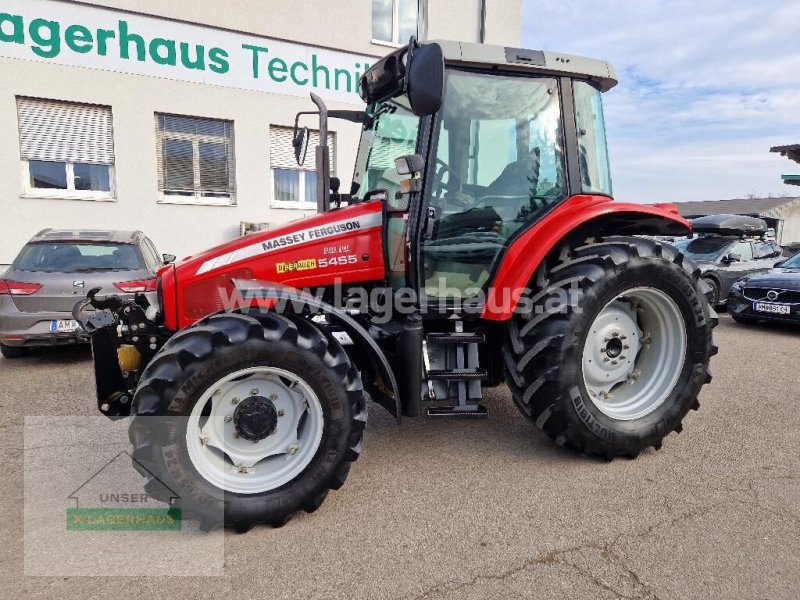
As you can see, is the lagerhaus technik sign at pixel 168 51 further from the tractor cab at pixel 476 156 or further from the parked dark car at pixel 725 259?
the parked dark car at pixel 725 259

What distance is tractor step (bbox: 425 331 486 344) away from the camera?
316 cm

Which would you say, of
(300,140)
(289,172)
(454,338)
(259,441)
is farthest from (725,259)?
(259,441)

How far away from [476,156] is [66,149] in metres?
8.96

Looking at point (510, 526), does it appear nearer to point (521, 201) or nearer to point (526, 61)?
point (521, 201)

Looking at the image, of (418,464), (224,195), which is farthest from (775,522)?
(224,195)

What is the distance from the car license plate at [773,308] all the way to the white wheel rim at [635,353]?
6000 mm

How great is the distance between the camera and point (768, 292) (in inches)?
327

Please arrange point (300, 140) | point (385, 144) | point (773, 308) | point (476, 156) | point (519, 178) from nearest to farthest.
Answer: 1. point (476, 156)
2. point (519, 178)
3. point (385, 144)
4. point (300, 140)
5. point (773, 308)

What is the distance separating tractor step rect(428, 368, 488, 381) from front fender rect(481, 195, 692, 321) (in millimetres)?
355

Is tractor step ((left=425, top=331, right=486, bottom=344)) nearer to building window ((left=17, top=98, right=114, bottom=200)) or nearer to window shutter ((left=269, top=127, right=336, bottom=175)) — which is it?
window shutter ((left=269, top=127, right=336, bottom=175))

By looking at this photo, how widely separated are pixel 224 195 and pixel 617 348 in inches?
358

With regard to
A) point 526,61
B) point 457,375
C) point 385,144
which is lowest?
point 457,375

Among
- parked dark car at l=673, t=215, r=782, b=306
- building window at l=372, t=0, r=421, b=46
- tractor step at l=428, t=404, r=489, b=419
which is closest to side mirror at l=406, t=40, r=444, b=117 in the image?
tractor step at l=428, t=404, r=489, b=419

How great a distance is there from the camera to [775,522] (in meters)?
2.64
